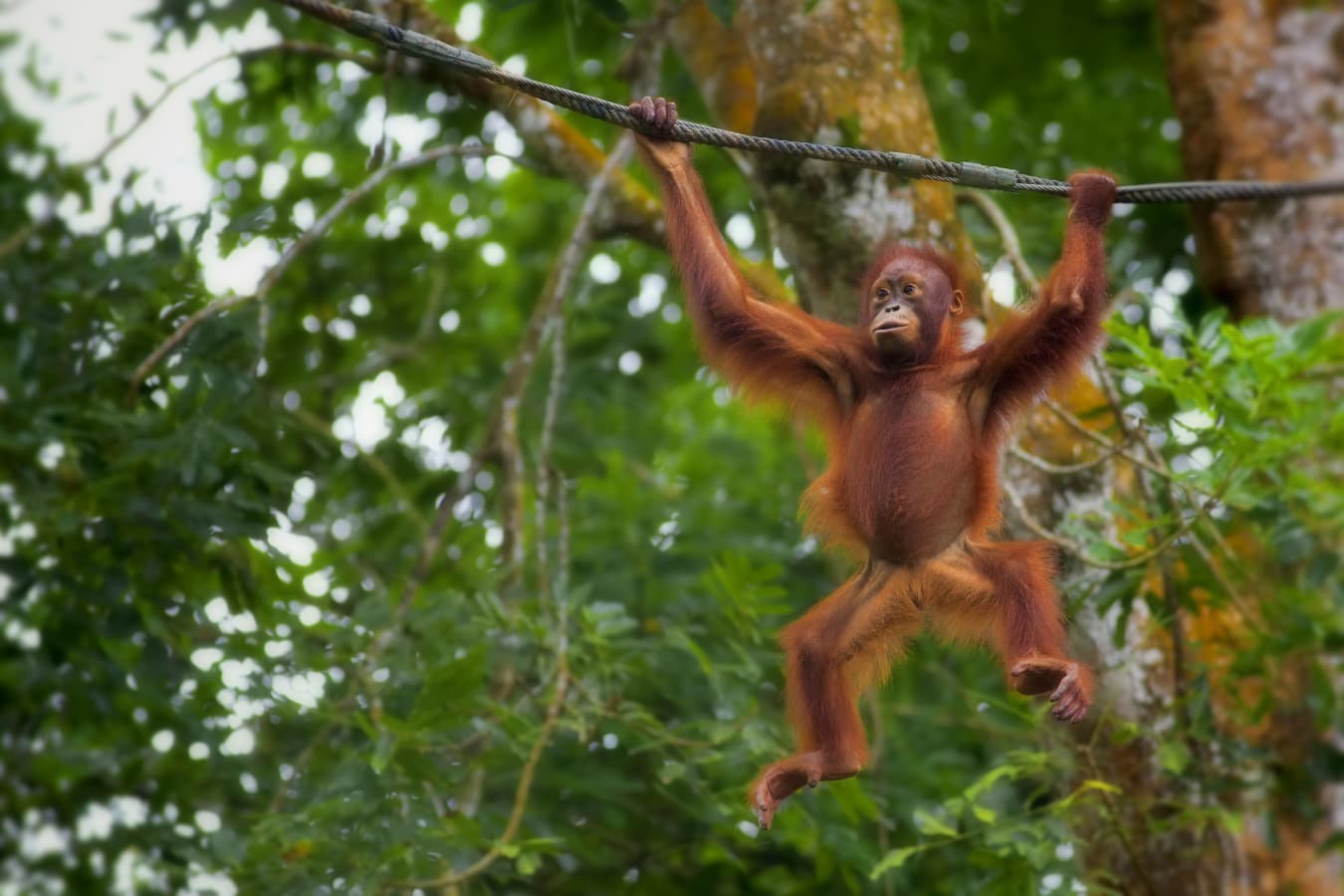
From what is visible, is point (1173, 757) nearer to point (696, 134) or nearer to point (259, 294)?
point (696, 134)

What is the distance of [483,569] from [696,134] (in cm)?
312

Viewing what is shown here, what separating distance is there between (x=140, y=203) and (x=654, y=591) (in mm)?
2696

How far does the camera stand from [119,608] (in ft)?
17.7

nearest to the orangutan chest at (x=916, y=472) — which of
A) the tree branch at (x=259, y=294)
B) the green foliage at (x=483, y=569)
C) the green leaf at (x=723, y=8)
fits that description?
the green foliage at (x=483, y=569)

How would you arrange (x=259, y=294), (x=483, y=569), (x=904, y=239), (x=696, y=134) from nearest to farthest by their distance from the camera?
(x=696, y=134) < (x=259, y=294) < (x=904, y=239) < (x=483, y=569)

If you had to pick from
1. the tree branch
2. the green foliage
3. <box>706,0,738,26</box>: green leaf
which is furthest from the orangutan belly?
the tree branch

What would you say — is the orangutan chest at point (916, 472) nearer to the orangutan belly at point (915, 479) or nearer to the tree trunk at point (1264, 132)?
the orangutan belly at point (915, 479)

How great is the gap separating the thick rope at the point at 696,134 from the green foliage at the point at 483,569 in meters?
0.85

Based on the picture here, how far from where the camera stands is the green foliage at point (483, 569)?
16.6 ft

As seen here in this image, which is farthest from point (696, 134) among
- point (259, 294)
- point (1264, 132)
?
point (1264, 132)

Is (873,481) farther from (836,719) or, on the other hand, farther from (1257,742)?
(1257,742)

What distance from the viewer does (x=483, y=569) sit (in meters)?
6.82

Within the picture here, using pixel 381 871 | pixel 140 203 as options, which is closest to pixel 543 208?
pixel 140 203

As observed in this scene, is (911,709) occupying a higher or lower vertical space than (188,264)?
lower
